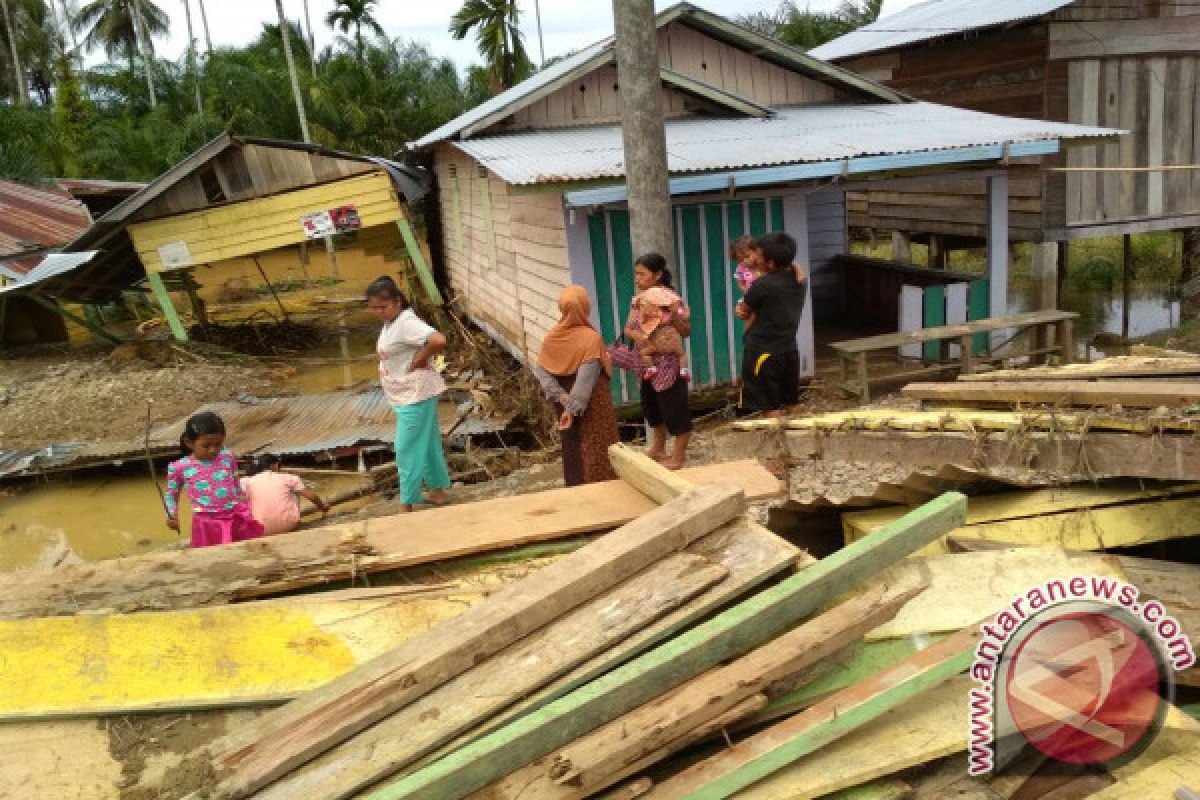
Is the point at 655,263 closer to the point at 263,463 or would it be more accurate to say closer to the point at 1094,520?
the point at 1094,520

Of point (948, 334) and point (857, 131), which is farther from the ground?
point (857, 131)

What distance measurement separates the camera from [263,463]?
24.7 ft

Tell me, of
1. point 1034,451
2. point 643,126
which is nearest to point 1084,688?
point 1034,451

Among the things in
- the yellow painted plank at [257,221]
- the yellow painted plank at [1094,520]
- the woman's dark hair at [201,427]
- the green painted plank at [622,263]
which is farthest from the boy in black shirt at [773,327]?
the yellow painted plank at [257,221]

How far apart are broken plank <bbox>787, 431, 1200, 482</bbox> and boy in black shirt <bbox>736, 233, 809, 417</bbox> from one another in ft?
7.18

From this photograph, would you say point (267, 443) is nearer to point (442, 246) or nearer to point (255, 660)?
point (255, 660)

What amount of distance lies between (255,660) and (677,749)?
1.15 metres

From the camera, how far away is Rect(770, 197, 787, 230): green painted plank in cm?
855

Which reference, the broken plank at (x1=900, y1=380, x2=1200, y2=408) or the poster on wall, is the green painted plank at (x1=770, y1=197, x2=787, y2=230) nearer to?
the broken plank at (x1=900, y1=380, x2=1200, y2=408)

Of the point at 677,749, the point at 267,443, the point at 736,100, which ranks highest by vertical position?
the point at 736,100

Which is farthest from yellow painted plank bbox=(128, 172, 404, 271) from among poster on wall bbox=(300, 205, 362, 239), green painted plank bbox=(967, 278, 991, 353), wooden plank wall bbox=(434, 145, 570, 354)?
green painted plank bbox=(967, 278, 991, 353)

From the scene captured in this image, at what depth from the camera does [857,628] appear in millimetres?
2189

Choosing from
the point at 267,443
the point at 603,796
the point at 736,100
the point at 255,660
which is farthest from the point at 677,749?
the point at 736,100

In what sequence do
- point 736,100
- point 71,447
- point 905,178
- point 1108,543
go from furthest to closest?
point 736,100 < point 71,447 < point 905,178 < point 1108,543
